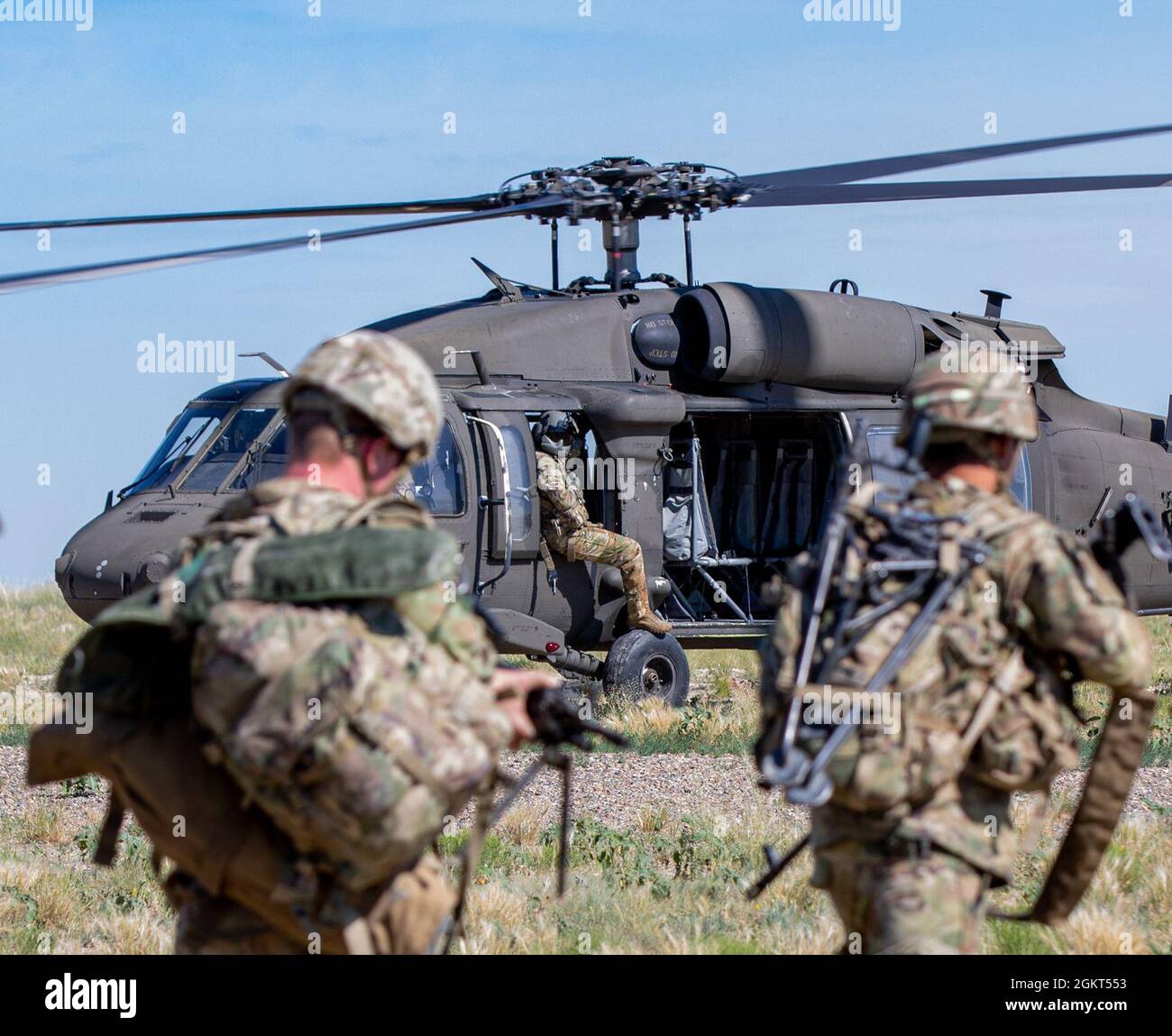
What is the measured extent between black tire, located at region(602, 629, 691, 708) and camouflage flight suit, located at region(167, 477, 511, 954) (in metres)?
8.00

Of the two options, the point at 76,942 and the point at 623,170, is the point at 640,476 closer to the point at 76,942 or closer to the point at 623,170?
the point at 623,170

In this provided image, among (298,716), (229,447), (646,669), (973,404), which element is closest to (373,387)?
(298,716)

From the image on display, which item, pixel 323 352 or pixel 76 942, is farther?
pixel 76 942

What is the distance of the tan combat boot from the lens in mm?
11477

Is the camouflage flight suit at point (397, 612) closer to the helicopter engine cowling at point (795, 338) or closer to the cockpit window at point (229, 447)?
the cockpit window at point (229, 447)

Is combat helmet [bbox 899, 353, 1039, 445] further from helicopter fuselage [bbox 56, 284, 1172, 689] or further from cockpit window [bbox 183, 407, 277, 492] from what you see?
cockpit window [bbox 183, 407, 277, 492]

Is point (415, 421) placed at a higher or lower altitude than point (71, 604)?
higher

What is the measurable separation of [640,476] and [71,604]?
3866mm

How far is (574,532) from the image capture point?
11227 mm

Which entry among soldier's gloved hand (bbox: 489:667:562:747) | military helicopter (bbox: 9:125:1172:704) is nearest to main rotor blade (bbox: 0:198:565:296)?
military helicopter (bbox: 9:125:1172:704)

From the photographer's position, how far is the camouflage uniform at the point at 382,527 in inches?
134

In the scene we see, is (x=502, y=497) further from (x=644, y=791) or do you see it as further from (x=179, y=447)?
(x=644, y=791)

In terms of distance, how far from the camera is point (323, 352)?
3570 millimetres
